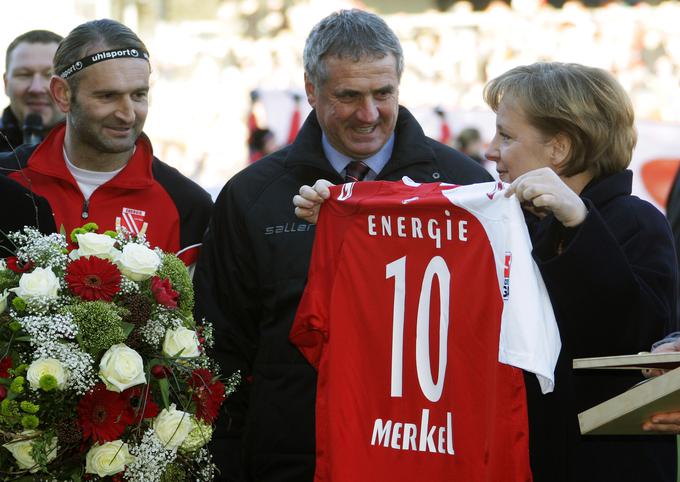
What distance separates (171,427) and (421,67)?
12408 mm

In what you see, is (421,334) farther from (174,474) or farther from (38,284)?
(38,284)

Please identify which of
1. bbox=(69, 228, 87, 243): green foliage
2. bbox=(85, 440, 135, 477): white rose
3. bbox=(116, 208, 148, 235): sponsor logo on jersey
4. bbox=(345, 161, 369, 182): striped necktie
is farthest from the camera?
bbox=(116, 208, 148, 235): sponsor logo on jersey

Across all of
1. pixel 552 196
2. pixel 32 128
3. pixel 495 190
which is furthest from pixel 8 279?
pixel 32 128

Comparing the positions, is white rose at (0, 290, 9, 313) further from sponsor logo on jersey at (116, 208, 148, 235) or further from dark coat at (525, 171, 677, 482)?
dark coat at (525, 171, 677, 482)

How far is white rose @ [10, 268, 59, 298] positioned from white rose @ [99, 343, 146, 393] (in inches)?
9.6

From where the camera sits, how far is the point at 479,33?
14.9 m

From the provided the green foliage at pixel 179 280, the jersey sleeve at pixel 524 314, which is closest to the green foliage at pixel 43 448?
the green foliage at pixel 179 280

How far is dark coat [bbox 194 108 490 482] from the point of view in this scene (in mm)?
3836

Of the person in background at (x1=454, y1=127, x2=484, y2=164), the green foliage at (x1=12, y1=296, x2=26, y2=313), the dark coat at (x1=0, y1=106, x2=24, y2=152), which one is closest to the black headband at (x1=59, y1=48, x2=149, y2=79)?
the green foliage at (x1=12, y1=296, x2=26, y2=313)

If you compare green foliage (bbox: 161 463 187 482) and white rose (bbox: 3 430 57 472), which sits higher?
white rose (bbox: 3 430 57 472)

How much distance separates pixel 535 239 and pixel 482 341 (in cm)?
36

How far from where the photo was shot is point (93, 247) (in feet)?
10.8

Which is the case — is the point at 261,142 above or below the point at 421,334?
above

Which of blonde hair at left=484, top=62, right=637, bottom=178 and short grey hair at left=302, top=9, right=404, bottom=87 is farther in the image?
short grey hair at left=302, top=9, right=404, bottom=87
